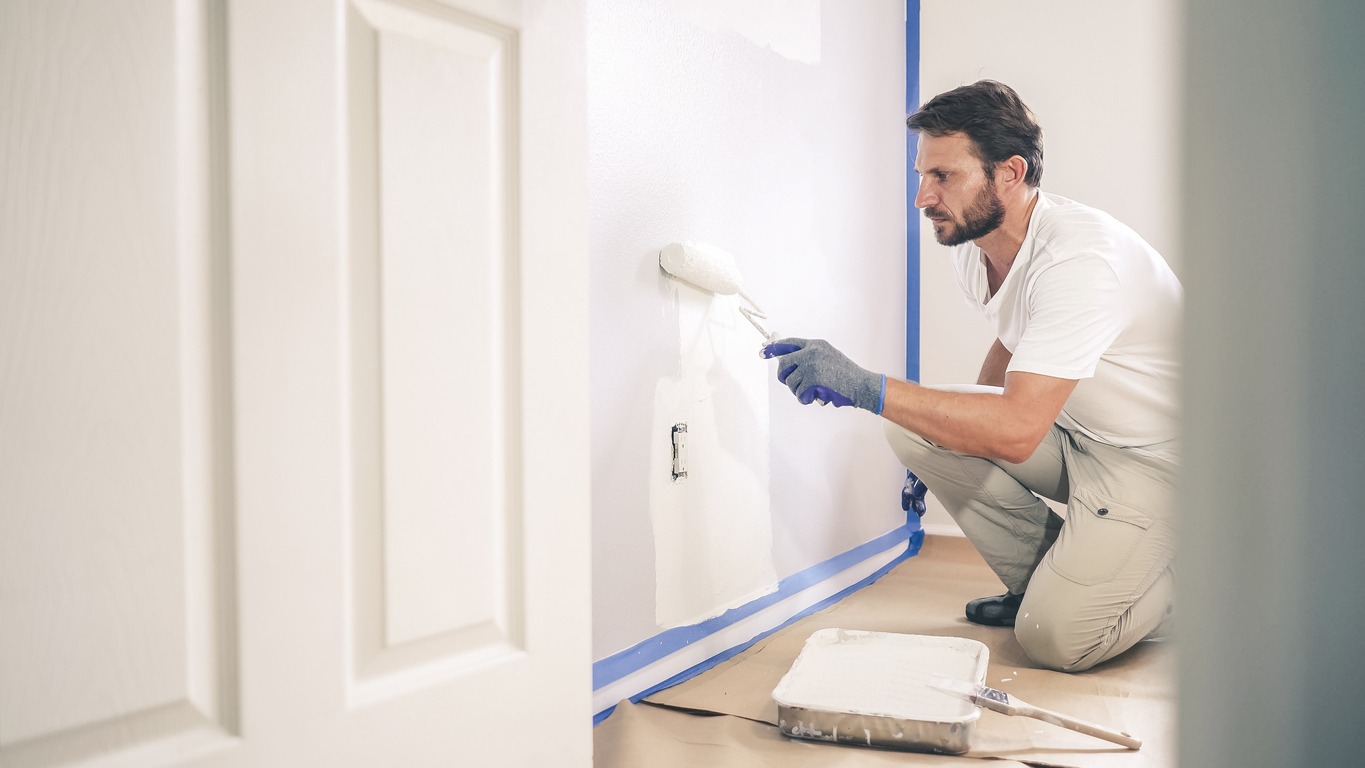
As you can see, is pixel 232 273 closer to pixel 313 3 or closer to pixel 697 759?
pixel 313 3

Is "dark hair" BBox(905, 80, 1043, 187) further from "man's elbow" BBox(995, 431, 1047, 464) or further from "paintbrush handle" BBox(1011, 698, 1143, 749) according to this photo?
"paintbrush handle" BBox(1011, 698, 1143, 749)

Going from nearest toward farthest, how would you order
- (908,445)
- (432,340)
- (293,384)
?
1. (293,384)
2. (432,340)
3. (908,445)

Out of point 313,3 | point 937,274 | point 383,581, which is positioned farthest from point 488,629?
point 937,274

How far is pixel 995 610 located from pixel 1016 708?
0.68 metres

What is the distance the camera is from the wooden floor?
1.21m

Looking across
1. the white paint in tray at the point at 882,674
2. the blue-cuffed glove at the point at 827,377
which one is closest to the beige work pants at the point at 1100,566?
the white paint in tray at the point at 882,674

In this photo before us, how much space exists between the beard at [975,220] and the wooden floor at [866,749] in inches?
34.3

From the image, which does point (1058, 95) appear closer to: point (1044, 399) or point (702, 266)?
point (1044, 399)

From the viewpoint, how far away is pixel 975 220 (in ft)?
6.12

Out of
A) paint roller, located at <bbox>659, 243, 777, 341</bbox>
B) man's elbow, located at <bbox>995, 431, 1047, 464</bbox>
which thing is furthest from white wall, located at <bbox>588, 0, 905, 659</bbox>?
man's elbow, located at <bbox>995, 431, 1047, 464</bbox>

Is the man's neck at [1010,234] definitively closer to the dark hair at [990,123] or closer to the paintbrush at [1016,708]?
the dark hair at [990,123]

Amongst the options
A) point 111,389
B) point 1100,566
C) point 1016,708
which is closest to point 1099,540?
point 1100,566

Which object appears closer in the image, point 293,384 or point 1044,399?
point 293,384

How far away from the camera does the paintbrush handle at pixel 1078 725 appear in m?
1.21
